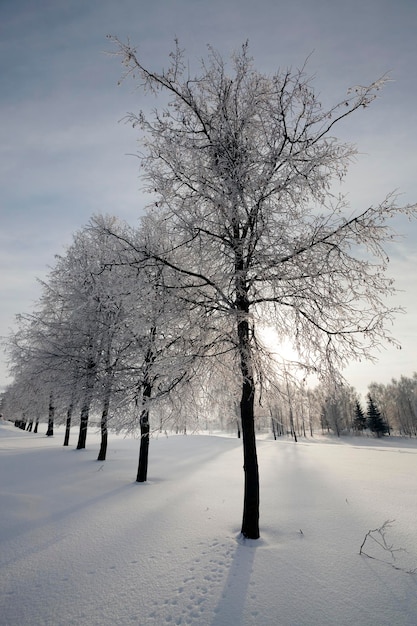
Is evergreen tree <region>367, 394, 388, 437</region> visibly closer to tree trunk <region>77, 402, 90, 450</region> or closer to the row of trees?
tree trunk <region>77, 402, 90, 450</region>

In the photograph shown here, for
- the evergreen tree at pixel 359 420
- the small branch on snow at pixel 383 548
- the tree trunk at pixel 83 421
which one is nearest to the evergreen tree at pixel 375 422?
the evergreen tree at pixel 359 420

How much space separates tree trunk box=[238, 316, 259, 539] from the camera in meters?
4.97

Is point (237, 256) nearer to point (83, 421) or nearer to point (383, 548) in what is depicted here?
point (383, 548)

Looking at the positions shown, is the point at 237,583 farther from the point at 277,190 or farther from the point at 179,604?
the point at 277,190

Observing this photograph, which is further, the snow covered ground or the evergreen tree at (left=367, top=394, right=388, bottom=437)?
the evergreen tree at (left=367, top=394, right=388, bottom=437)

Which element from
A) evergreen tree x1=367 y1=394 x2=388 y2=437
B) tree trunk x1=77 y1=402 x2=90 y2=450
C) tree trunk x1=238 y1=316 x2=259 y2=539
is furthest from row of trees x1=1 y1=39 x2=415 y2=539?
evergreen tree x1=367 y1=394 x2=388 y2=437

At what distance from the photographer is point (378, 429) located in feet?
187

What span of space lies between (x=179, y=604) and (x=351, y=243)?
18.5 feet

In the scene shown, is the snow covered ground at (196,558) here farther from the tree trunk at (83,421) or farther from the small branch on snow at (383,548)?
the tree trunk at (83,421)

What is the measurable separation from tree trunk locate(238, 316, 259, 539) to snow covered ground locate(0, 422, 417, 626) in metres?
0.30

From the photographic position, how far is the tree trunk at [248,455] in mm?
4969

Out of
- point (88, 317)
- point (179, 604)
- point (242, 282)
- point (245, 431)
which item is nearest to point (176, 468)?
point (88, 317)

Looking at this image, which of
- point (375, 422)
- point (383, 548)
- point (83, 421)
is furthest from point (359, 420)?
point (383, 548)

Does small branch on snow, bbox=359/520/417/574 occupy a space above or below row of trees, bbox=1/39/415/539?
below
